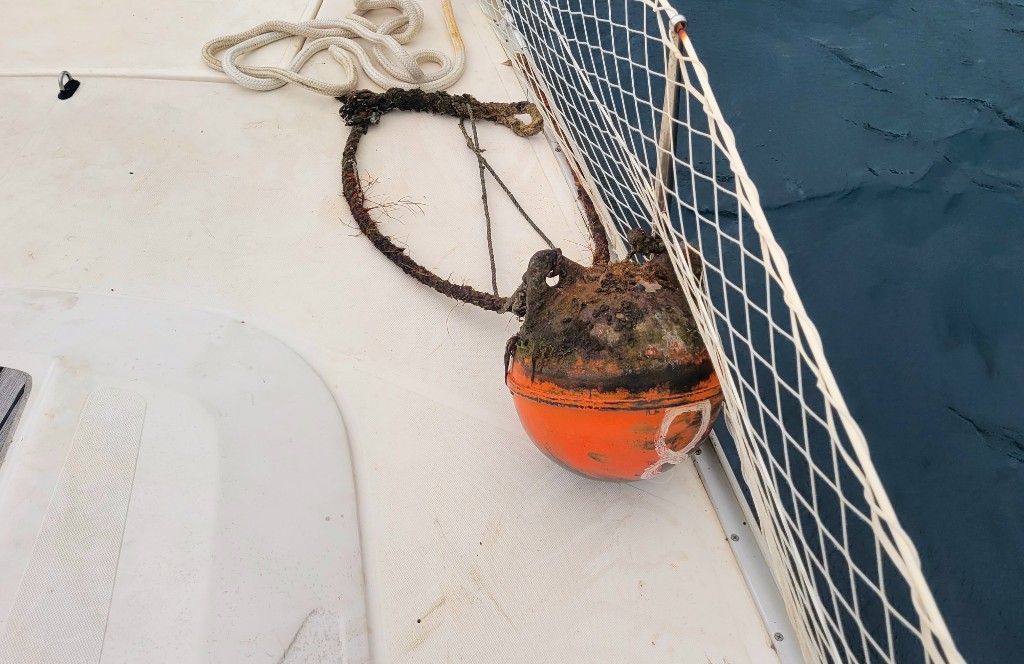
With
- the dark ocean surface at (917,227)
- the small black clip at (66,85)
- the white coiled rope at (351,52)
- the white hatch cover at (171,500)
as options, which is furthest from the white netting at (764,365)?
the small black clip at (66,85)

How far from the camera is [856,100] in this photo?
11.0 ft

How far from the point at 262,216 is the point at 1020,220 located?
10.7ft

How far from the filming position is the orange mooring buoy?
1.45 m

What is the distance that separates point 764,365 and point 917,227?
4.01 feet

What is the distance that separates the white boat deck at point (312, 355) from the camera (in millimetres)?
1614

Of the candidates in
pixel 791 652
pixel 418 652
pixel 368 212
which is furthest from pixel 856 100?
pixel 418 652

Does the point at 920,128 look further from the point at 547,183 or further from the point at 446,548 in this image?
the point at 446,548

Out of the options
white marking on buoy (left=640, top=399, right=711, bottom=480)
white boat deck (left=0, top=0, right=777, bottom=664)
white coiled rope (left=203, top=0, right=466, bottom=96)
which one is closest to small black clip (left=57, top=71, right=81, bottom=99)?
white boat deck (left=0, top=0, right=777, bottom=664)

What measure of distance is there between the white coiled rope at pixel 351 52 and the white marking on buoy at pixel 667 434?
2.09 m

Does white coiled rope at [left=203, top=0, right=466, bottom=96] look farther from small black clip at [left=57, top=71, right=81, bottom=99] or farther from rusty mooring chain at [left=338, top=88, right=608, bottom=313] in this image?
small black clip at [left=57, top=71, right=81, bottom=99]

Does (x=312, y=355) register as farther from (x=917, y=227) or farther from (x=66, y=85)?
(x=917, y=227)

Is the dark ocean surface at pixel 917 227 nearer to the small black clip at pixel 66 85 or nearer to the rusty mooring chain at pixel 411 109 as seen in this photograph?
the rusty mooring chain at pixel 411 109

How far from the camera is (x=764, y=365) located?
2.37 m

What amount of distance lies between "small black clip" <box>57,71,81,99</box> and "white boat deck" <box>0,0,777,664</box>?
0.05 metres
